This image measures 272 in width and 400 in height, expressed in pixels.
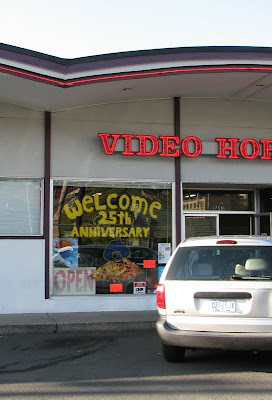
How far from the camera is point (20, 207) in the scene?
10.4 metres

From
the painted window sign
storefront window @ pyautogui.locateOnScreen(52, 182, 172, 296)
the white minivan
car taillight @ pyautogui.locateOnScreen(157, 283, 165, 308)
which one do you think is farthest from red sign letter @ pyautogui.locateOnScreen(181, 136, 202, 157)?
car taillight @ pyautogui.locateOnScreen(157, 283, 165, 308)

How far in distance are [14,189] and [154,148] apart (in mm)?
3082

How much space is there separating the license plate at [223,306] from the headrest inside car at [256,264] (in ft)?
1.61

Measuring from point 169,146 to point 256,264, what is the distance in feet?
17.4

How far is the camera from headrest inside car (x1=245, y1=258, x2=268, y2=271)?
19.0ft

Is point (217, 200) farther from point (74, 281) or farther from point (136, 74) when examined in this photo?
point (136, 74)

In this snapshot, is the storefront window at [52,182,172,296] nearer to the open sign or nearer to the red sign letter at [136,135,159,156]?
the open sign

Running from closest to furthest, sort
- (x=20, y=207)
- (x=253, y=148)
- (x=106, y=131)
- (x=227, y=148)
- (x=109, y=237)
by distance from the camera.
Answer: (x=20, y=207) < (x=106, y=131) < (x=109, y=237) < (x=227, y=148) < (x=253, y=148)

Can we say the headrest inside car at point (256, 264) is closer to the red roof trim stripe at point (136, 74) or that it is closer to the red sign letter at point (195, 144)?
the red roof trim stripe at point (136, 74)

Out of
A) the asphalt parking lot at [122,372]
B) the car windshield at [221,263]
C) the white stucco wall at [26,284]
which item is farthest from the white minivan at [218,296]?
the white stucco wall at [26,284]

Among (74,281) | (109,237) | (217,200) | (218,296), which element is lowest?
(74,281)

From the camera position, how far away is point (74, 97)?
996 cm

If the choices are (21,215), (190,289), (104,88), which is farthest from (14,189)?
(190,289)

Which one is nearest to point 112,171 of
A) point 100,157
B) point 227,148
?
point 100,157
